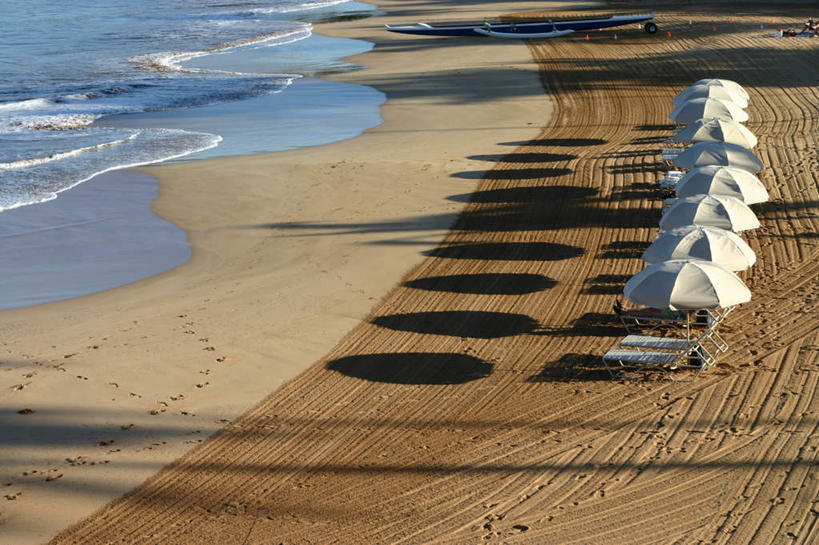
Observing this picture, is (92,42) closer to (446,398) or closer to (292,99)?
(292,99)

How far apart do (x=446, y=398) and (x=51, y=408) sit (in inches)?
198

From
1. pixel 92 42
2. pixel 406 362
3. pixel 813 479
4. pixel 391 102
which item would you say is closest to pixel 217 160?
pixel 391 102

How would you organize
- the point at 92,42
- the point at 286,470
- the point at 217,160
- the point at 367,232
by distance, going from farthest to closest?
the point at 92,42
the point at 217,160
the point at 367,232
the point at 286,470

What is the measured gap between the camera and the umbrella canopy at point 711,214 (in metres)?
15.1

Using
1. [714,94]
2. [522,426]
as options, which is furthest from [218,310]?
[714,94]

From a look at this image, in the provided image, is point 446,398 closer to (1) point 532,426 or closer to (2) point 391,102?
(1) point 532,426

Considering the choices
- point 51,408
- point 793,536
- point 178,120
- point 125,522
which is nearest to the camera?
point 793,536

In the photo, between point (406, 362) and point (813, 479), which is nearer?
point (813, 479)

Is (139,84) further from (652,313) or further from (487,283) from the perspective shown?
(652,313)

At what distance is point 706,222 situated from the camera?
Answer: 1505cm

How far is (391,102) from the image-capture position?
107ft

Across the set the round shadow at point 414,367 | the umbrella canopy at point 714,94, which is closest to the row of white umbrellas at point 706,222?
the umbrella canopy at point 714,94

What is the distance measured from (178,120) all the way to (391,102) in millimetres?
7002

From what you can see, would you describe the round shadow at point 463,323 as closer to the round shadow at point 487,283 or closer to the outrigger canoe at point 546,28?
the round shadow at point 487,283
